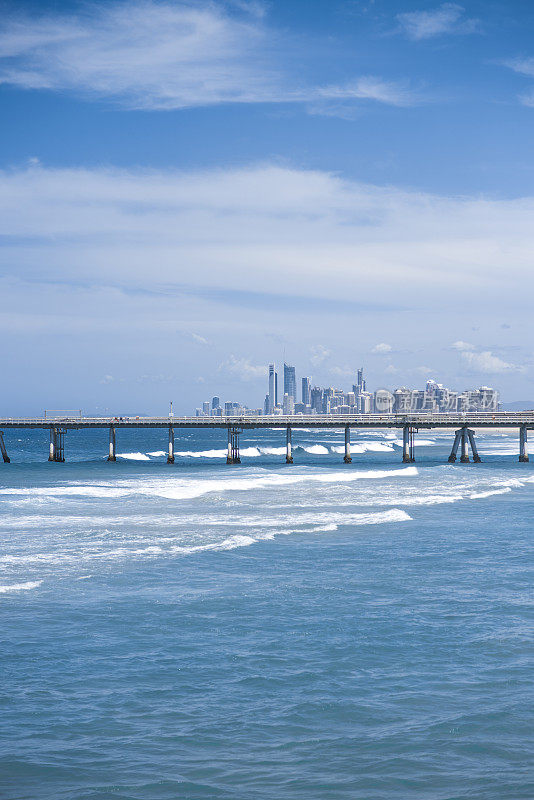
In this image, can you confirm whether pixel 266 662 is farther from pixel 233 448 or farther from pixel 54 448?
pixel 54 448

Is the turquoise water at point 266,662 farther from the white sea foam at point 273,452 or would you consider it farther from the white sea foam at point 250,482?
the white sea foam at point 273,452

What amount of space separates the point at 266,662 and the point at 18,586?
10029 millimetres

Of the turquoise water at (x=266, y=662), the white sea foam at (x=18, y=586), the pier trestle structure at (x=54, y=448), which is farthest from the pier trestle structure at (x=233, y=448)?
the white sea foam at (x=18, y=586)

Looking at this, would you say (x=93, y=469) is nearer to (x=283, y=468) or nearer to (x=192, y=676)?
(x=283, y=468)

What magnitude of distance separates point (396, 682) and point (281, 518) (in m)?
24.8

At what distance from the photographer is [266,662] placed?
669 inches

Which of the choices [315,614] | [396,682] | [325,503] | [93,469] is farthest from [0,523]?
[93,469]

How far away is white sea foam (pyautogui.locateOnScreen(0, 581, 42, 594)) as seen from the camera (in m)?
23.4

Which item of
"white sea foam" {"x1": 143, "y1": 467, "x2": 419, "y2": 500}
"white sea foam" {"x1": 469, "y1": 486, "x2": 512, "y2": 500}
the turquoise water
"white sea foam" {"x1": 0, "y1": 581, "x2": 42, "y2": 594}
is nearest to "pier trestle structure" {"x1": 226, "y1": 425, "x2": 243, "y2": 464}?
"white sea foam" {"x1": 143, "y1": 467, "x2": 419, "y2": 500}

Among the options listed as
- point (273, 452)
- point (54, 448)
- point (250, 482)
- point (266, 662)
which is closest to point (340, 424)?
point (250, 482)

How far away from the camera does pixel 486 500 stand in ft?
159

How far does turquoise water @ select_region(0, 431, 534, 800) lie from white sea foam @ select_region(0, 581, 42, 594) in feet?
0.31

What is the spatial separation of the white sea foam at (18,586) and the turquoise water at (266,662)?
0.31ft

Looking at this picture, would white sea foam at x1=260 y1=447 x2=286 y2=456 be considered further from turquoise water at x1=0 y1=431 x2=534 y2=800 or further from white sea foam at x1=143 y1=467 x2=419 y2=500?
turquoise water at x1=0 y1=431 x2=534 y2=800
